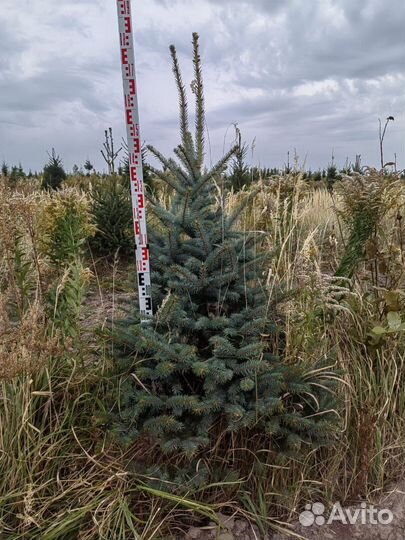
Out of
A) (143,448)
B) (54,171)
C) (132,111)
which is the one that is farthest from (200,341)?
(54,171)

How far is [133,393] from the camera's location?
254 centimetres

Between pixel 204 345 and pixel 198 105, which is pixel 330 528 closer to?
pixel 204 345

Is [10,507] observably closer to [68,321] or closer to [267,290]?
[68,321]

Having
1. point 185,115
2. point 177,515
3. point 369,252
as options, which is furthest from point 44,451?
point 369,252

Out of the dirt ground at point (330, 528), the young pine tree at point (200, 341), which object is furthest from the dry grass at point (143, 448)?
the young pine tree at point (200, 341)

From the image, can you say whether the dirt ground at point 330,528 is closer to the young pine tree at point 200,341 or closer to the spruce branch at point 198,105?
the young pine tree at point 200,341

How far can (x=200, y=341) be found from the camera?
273cm

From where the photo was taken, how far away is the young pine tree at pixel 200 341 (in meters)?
2.39

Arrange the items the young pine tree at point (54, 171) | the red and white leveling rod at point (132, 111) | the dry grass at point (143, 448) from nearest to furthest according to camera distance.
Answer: the dry grass at point (143, 448)
the red and white leveling rod at point (132, 111)
the young pine tree at point (54, 171)

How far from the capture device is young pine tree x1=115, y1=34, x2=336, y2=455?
7.86 feet

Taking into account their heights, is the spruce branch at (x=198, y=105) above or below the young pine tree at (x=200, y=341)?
above

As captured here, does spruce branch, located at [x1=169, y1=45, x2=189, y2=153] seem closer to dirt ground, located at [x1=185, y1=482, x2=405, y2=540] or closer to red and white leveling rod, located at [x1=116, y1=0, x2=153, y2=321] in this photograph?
red and white leveling rod, located at [x1=116, y1=0, x2=153, y2=321]

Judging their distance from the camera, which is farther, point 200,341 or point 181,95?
point 181,95

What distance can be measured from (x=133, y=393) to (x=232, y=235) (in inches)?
41.9
